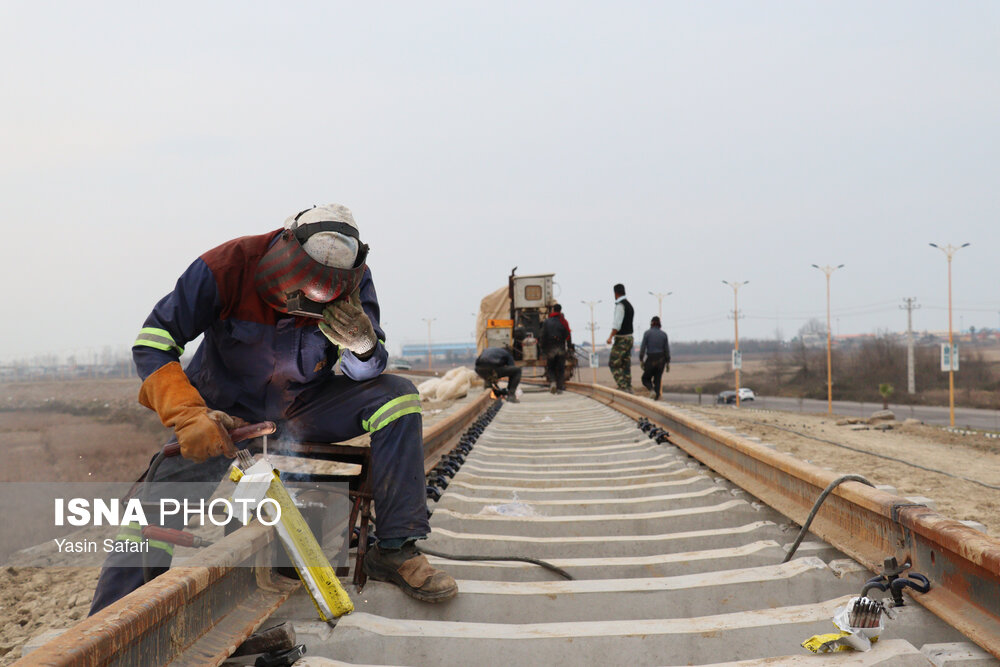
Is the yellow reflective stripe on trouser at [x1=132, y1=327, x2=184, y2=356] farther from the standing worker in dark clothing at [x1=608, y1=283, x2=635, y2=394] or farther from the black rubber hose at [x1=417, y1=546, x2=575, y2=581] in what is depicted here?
the standing worker in dark clothing at [x1=608, y1=283, x2=635, y2=394]

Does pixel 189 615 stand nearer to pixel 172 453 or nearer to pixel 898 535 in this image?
pixel 172 453

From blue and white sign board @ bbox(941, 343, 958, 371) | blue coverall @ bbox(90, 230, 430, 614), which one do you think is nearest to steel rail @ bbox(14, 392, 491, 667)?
blue coverall @ bbox(90, 230, 430, 614)

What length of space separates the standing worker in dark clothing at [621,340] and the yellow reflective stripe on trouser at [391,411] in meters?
10.7

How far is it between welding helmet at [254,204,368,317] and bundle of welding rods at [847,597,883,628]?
72.7 inches

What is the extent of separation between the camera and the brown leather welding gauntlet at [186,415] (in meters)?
2.13

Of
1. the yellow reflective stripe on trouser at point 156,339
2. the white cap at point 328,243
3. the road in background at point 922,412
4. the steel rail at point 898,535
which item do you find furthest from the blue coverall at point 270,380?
the road in background at point 922,412

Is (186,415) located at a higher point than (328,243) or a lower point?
lower

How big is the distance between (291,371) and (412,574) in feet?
2.89

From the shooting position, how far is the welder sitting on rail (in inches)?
91.9

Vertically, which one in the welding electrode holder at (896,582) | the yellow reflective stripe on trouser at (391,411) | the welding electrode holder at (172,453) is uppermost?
the yellow reflective stripe on trouser at (391,411)

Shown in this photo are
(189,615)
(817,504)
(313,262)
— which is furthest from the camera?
(817,504)

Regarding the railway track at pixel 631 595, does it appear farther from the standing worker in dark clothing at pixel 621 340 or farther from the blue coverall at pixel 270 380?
the standing worker in dark clothing at pixel 621 340

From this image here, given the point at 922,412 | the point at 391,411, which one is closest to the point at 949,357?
the point at 922,412

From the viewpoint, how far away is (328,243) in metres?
2.39
